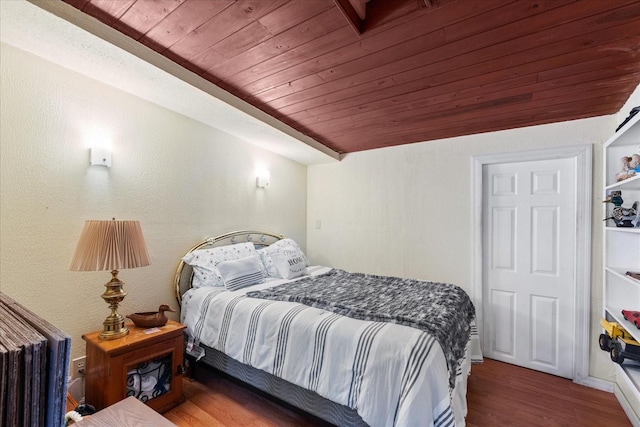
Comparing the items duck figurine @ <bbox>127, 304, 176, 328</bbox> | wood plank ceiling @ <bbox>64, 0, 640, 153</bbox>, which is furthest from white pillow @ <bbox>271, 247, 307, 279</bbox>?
wood plank ceiling @ <bbox>64, 0, 640, 153</bbox>

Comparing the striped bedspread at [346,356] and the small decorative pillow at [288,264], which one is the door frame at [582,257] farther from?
the small decorative pillow at [288,264]

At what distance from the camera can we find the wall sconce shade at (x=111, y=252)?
1736mm

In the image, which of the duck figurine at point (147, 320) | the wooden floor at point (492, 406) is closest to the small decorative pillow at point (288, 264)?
the wooden floor at point (492, 406)

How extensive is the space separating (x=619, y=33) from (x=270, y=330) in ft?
8.58

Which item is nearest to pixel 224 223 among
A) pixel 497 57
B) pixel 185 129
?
pixel 185 129

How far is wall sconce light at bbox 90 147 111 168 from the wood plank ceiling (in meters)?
0.87

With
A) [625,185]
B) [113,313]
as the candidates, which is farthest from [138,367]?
[625,185]

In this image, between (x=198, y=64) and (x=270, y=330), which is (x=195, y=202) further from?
(x=270, y=330)

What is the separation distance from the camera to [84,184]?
2.04 m

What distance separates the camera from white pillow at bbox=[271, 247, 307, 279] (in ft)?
9.78

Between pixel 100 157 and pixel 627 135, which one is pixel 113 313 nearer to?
pixel 100 157

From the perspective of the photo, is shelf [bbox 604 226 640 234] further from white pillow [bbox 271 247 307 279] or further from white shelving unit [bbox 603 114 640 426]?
white pillow [bbox 271 247 307 279]

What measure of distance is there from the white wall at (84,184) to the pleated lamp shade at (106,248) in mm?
333

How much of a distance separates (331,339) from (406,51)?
1.77 meters
